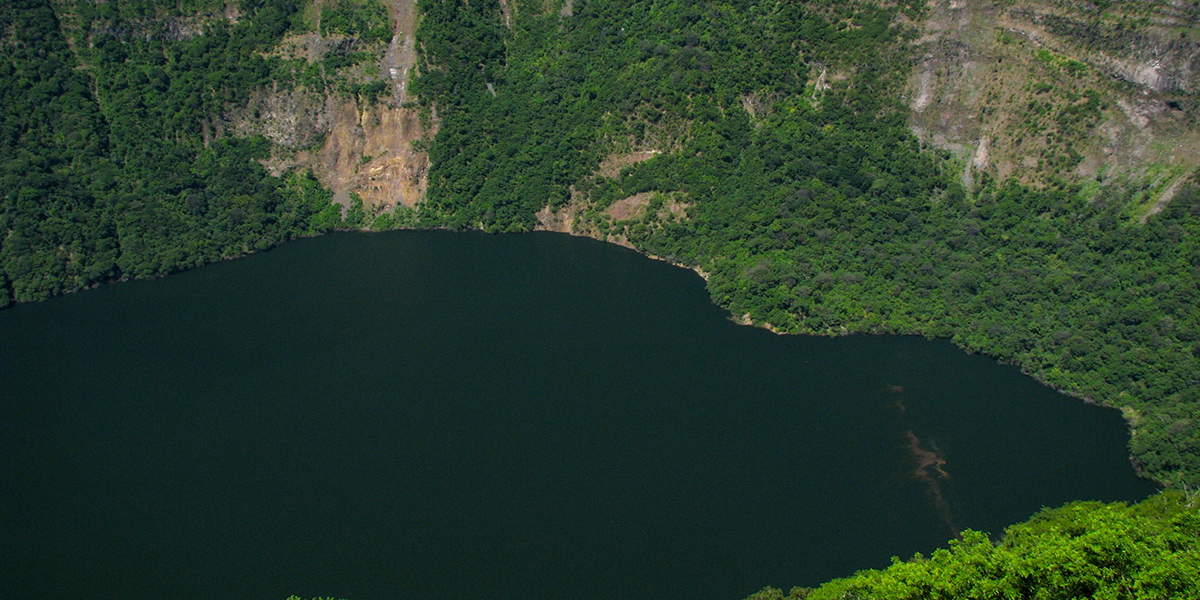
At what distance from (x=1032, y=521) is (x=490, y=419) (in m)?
41.8

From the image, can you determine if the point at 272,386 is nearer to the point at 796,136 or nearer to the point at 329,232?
the point at 329,232

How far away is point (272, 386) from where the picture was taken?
9250 centimetres

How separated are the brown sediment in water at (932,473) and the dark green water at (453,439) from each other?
0.23 m

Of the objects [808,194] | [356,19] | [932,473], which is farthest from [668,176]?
[932,473]

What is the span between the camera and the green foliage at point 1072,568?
44.5 metres

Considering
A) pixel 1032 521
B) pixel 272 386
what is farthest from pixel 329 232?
pixel 1032 521

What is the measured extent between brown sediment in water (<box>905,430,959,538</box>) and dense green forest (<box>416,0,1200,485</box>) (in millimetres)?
15975

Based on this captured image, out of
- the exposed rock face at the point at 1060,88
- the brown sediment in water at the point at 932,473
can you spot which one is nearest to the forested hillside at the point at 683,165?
the exposed rock face at the point at 1060,88

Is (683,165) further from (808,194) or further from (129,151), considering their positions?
(129,151)

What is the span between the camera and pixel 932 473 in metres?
79.6

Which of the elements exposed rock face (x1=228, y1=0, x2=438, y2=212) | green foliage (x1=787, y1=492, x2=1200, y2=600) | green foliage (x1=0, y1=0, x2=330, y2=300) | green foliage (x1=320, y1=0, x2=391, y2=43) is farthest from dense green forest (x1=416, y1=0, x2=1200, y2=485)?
green foliage (x1=787, y1=492, x2=1200, y2=600)

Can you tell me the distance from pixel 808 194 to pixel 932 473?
4306 centimetres

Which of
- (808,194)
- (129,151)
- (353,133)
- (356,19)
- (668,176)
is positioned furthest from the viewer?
(356,19)

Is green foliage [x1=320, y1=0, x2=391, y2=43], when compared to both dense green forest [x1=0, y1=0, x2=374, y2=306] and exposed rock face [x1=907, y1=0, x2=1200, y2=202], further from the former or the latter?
exposed rock face [x1=907, y1=0, x2=1200, y2=202]
